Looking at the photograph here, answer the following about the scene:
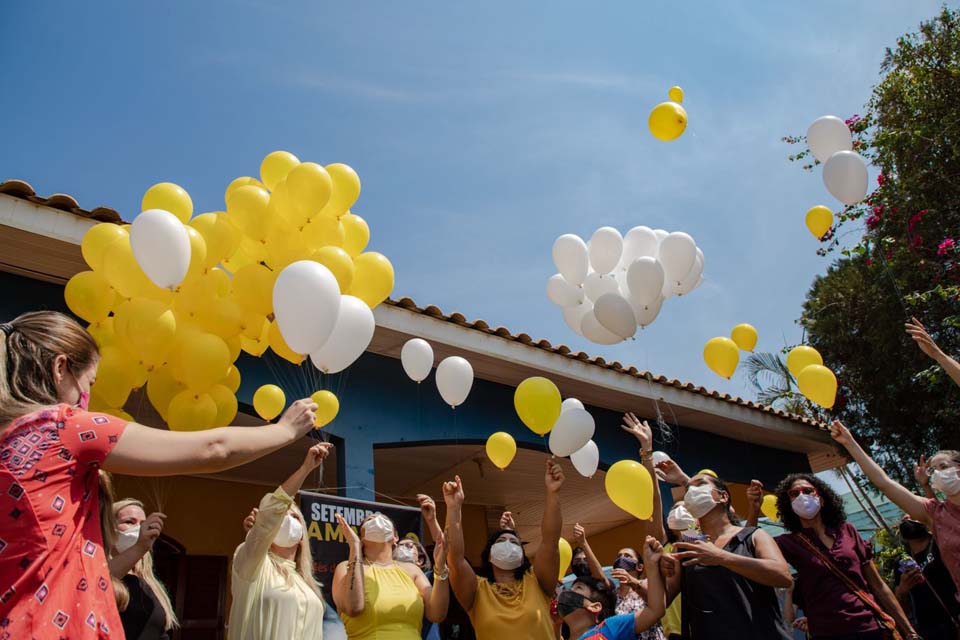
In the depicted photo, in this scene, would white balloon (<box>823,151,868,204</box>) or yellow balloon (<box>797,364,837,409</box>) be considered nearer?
yellow balloon (<box>797,364,837,409</box>)

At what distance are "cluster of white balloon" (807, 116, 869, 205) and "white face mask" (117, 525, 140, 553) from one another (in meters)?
5.13

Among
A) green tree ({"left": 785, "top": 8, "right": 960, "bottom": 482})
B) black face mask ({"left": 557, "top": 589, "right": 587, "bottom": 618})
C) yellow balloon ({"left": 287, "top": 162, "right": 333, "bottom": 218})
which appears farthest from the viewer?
green tree ({"left": 785, "top": 8, "right": 960, "bottom": 482})

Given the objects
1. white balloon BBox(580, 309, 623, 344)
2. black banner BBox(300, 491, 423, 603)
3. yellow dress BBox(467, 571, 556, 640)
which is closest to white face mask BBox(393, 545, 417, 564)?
black banner BBox(300, 491, 423, 603)

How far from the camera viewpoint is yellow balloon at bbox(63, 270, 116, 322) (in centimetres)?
390

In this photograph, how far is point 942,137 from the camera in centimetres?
916

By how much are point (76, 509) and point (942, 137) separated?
1016 cm

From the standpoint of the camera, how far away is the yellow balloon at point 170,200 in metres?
4.07

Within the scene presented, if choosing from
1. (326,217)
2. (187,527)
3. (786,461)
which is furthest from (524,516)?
(326,217)

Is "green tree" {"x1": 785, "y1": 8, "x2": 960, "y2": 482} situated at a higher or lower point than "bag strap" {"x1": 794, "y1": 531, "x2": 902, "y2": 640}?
higher

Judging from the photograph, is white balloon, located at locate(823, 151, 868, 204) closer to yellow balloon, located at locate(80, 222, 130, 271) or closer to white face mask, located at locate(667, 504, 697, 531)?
white face mask, located at locate(667, 504, 697, 531)

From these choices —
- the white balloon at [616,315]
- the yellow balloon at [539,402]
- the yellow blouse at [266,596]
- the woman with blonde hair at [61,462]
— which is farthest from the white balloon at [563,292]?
the woman with blonde hair at [61,462]

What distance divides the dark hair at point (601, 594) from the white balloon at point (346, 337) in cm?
162

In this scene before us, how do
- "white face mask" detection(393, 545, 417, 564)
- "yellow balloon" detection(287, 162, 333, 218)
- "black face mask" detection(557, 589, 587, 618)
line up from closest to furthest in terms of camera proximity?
"black face mask" detection(557, 589, 587, 618) < "yellow balloon" detection(287, 162, 333, 218) < "white face mask" detection(393, 545, 417, 564)

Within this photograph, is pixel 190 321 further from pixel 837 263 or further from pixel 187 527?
pixel 837 263
